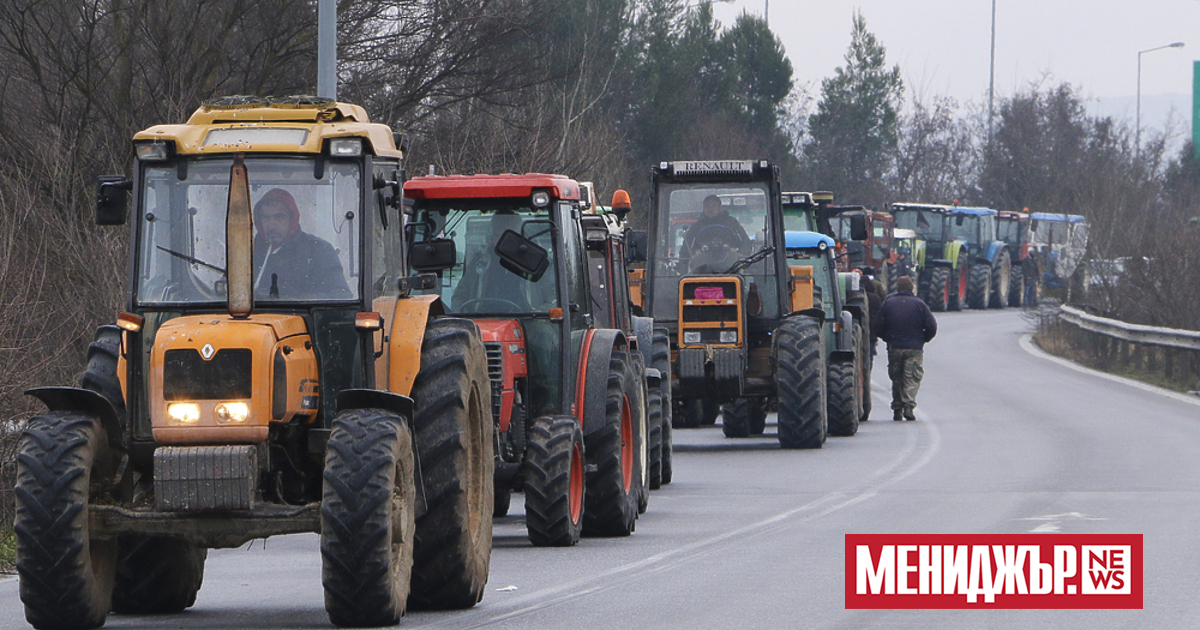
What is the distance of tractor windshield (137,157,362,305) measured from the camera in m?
9.20

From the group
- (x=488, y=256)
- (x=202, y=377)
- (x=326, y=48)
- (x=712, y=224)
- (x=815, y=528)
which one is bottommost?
(x=815, y=528)

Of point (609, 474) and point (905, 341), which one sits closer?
point (609, 474)

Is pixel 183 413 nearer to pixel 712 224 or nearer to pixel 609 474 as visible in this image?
pixel 609 474

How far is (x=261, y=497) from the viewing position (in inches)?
345

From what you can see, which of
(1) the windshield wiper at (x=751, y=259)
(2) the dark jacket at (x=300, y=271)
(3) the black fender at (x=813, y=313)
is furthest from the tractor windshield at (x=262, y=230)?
(3) the black fender at (x=813, y=313)

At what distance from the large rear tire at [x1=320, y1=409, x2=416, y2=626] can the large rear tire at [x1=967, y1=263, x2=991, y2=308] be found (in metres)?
47.0

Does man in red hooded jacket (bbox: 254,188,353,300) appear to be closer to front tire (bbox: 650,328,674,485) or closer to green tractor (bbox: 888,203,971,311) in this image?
front tire (bbox: 650,328,674,485)

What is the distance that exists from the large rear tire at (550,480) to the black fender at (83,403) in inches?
148

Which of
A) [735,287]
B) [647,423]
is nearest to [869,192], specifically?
[735,287]

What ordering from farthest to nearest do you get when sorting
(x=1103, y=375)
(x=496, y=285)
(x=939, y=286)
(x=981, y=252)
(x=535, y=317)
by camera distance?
(x=981, y=252)
(x=939, y=286)
(x=1103, y=375)
(x=496, y=285)
(x=535, y=317)

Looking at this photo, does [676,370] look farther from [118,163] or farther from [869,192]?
[869,192]

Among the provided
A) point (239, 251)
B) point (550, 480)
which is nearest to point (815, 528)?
point (550, 480)

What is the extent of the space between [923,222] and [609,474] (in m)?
40.9

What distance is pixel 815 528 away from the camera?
13.2m
